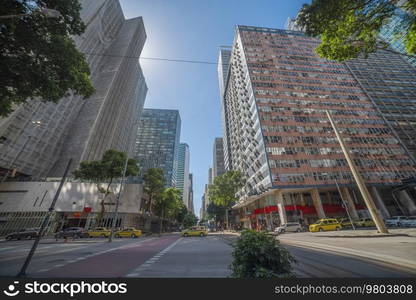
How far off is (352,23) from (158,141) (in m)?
104

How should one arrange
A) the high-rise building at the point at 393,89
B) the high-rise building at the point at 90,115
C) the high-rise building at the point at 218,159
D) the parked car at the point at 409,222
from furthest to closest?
the high-rise building at the point at 218,159 < the high-rise building at the point at 393,89 < the high-rise building at the point at 90,115 < the parked car at the point at 409,222

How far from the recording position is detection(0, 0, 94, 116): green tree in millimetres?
8422

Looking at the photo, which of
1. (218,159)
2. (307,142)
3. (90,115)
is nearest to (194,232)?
(307,142)

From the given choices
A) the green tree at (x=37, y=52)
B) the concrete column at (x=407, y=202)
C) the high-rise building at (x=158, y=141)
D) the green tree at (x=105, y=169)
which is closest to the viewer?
the green tree at (x=37, y=52)

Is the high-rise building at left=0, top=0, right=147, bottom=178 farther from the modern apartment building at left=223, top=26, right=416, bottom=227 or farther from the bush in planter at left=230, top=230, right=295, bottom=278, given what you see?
the modern apartment building at left=223, top=26, right=416, bottom=227

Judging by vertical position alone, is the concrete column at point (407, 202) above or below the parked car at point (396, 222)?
above

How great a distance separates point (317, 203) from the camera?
34875 mm

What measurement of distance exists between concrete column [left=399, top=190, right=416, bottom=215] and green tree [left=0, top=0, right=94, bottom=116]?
62.1 meters

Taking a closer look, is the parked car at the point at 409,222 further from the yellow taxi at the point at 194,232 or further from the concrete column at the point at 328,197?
the yellow taxi at the point at 194,232

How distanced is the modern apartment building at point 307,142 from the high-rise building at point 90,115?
35106 millimetres

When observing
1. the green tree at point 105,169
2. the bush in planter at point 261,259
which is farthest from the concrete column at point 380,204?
the green tree at point 105,169

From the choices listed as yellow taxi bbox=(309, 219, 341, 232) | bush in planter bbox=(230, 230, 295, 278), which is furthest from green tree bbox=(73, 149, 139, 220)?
yellow taxi bbox=(309, 219, 341, 232)

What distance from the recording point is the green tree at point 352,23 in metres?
8.13

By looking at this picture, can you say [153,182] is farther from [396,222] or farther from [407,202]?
[407,202]
